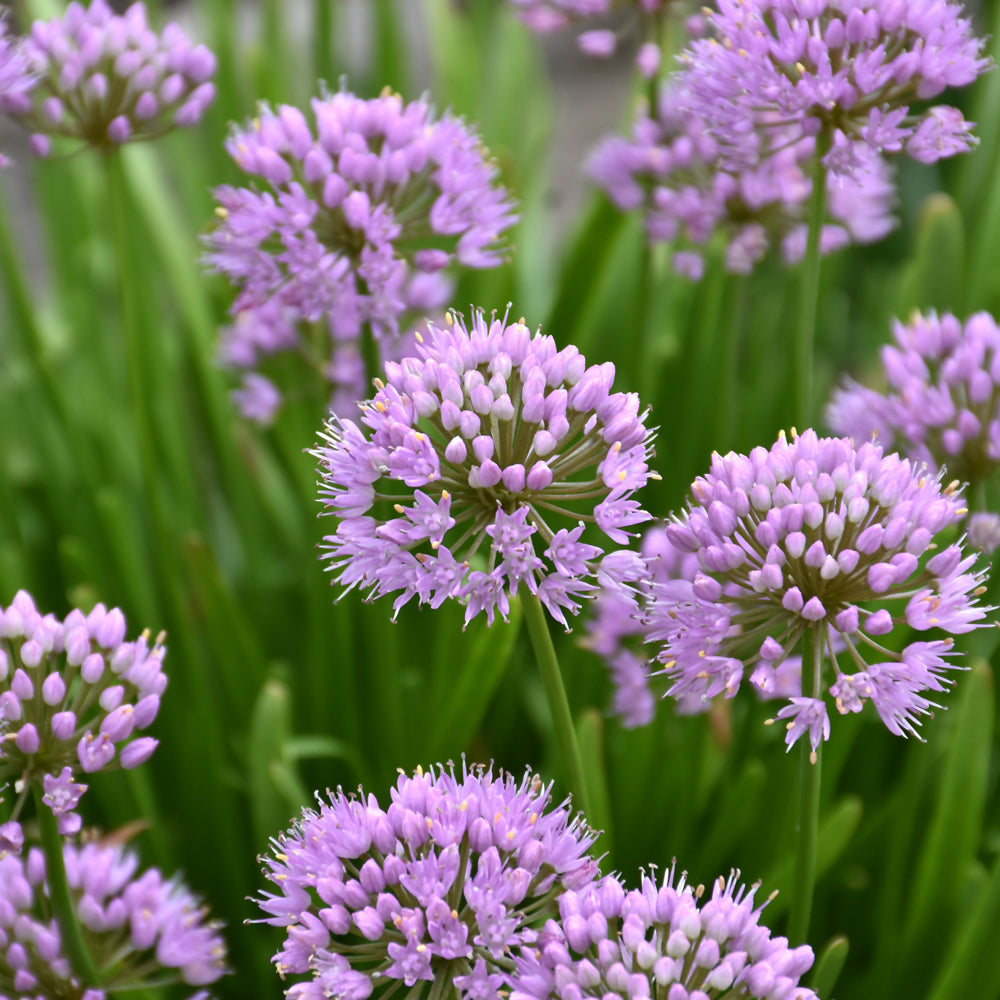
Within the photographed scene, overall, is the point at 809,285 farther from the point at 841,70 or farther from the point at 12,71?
the point at 12,71

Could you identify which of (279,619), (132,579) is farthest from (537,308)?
(132,579)

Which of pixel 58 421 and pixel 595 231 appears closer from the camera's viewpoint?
pixel 595 231

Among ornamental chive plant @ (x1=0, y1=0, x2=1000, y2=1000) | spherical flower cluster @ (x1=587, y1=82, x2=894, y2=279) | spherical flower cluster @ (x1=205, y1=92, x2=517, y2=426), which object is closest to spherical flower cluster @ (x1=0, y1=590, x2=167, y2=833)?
ornamental chive plant @ (x1=0, y1=0, x2=1000, y2=1000)

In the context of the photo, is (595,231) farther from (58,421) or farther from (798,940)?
(798,940)

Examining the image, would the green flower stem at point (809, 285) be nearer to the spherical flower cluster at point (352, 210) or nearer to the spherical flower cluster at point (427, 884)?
the spherical flower cluster at point (352, 210)

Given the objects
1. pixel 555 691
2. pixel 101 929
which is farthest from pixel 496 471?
pixel 101 929

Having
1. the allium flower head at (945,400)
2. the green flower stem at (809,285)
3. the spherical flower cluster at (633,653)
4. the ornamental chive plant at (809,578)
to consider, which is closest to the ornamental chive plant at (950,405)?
the allium flower head at (945,400)
